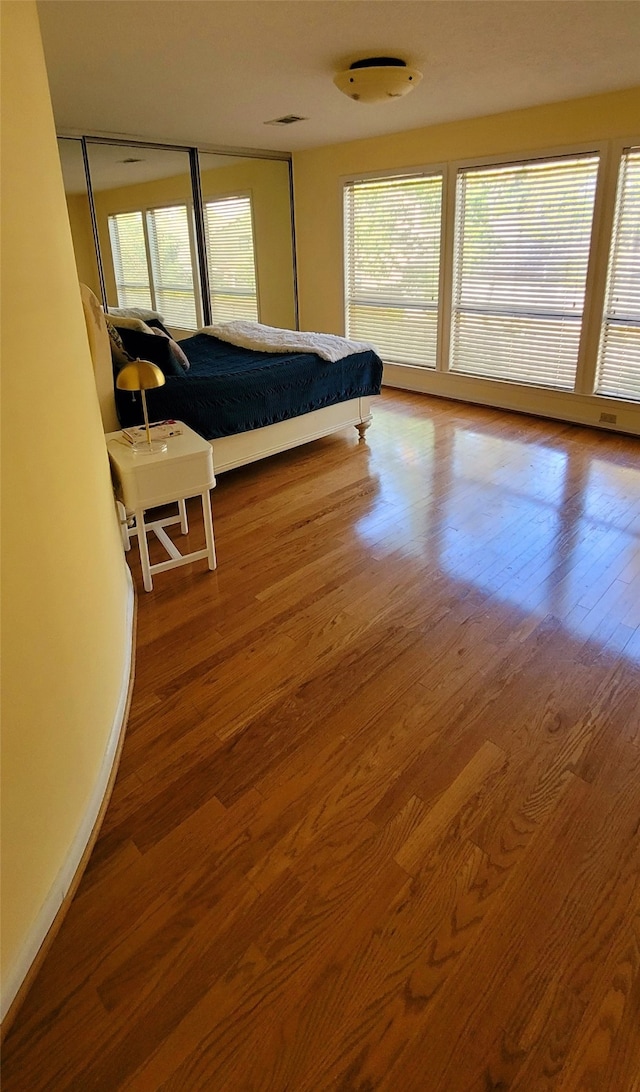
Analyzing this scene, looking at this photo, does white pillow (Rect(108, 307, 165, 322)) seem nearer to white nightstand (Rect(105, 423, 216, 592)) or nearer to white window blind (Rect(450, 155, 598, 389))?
white window blind (Rect(450, 155, 598, 389))

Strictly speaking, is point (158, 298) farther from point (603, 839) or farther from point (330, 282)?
point (603, 839)

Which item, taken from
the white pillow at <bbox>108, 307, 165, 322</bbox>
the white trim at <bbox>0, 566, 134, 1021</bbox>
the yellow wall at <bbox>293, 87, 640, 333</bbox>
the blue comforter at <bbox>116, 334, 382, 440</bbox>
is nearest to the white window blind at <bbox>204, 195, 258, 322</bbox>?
the yellow wall at <bbox>293, 87, 640, 333</bbox>

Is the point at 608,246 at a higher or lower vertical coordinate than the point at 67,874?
higher

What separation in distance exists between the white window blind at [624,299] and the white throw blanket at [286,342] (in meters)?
1.82

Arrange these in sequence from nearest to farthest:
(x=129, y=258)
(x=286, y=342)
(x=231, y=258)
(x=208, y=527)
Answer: (x=208, y=527) → (x=286, y=342) → (x=129, y=258) → (x=231, y=258)

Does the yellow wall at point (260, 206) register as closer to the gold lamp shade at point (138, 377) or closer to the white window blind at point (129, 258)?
the white window blind at point (129, 258)

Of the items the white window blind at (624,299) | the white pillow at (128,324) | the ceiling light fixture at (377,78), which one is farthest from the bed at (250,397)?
the white window blind at (624,299)

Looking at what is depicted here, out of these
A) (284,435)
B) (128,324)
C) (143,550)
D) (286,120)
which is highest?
(286,120)

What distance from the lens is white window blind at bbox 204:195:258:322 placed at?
612 cm

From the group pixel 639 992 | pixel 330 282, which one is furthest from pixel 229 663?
pixel 330 282

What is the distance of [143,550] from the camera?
276 cm

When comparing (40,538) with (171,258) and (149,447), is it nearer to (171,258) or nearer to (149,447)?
(149,447)

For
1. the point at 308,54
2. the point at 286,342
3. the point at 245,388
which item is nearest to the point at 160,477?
the point at 245,388

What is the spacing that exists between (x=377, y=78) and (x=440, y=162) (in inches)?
87.9
